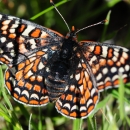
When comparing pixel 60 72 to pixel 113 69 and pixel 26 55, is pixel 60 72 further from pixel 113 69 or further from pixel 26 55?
pixel 113 69

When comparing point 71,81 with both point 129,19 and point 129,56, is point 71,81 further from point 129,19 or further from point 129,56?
point 129,19

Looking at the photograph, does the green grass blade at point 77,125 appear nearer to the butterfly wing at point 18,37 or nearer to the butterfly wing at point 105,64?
the butterfly wing at point 105,64

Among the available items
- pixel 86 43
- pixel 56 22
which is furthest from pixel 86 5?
pixel 86 43

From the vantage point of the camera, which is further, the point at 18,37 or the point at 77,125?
the point at 18,37

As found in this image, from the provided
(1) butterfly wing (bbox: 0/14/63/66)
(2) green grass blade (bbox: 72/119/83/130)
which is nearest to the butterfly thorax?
(1) butterfly wing (bbox: 0/14/63/66)

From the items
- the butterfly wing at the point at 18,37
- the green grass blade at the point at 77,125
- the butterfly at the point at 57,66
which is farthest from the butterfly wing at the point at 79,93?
the butterfly wing at the point at 18,37

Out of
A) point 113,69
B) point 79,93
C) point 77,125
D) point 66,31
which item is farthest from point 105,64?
point 66,31

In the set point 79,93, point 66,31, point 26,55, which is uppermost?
point 66,31
